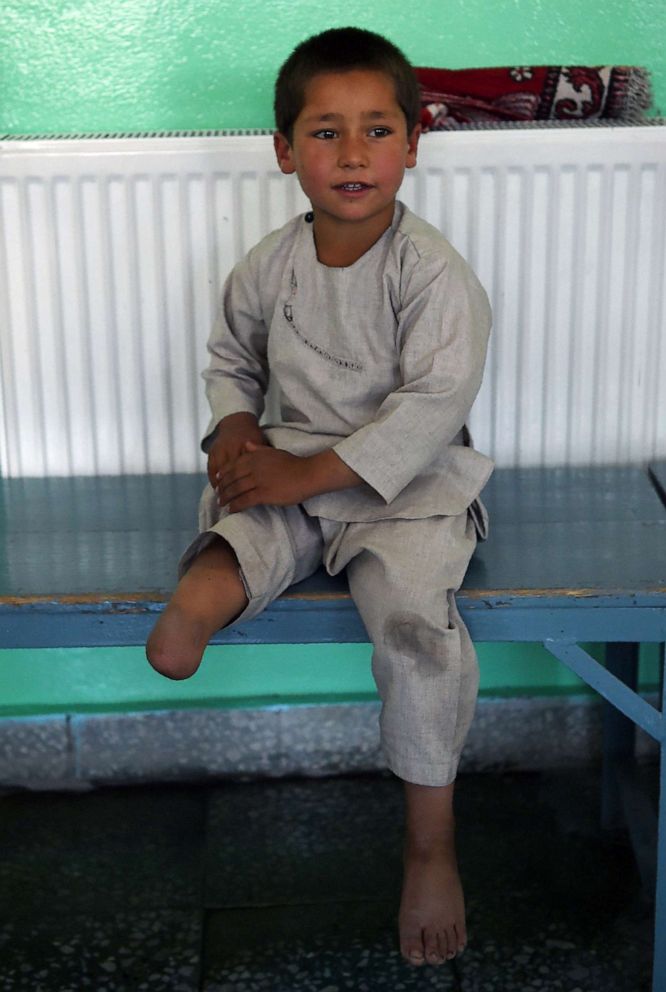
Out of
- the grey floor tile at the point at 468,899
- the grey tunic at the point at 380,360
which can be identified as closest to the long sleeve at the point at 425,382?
the grey tunic at the point at 380,360

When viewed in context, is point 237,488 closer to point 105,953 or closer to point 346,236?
point 346,236

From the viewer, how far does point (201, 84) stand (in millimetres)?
2072

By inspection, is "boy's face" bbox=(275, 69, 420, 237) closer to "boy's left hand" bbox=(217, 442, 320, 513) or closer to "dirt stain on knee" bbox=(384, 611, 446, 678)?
"boy's left hand" bbox=(217, 442, 320, 513)

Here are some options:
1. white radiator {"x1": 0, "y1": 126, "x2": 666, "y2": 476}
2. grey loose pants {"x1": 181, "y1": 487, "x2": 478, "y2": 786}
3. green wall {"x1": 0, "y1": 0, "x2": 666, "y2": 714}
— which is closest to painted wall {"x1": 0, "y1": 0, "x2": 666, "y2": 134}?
green wall {"x1": 0, "y1": 0, "x2": 666, "y2": 714}

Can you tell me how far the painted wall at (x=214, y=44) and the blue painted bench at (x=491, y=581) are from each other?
59 centimetres

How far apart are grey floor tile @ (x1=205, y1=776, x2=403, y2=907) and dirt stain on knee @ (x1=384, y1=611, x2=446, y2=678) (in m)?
0.51

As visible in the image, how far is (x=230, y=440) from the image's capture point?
1.79m

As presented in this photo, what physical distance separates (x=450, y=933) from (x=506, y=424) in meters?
0.82

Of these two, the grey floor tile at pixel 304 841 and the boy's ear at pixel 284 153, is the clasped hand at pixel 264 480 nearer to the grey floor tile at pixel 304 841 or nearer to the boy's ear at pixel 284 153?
the boy's ear at pixel 284 153

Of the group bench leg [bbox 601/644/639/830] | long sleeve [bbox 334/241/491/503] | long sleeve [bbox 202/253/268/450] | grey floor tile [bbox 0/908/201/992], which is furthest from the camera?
bench leg [bbox 601/644/639/830]

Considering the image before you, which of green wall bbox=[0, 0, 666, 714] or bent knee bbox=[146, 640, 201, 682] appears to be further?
green wall bbox=[0, 0, 666, 714]

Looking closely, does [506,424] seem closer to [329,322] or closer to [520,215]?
[520,215]

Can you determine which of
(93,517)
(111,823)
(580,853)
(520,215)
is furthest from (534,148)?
(111,823)

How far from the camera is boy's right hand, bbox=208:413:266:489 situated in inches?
69.6
